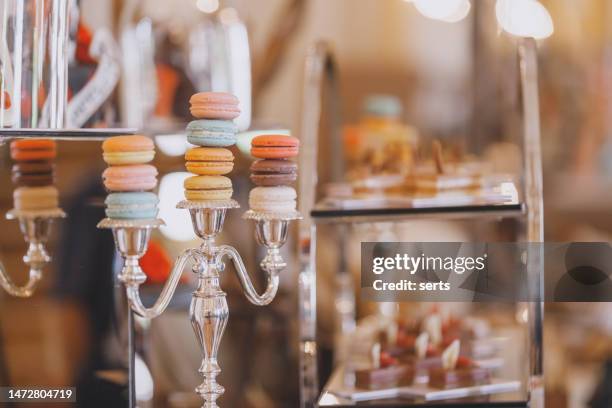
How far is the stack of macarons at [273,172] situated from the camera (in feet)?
2.66

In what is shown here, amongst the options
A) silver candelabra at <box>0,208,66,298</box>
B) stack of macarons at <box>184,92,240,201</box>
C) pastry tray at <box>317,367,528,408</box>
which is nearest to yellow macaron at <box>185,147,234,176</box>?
stack of macarons at <box>184,92,240,201</box>

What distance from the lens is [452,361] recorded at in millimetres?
1148

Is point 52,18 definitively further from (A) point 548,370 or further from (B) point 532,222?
(A) point 548,370

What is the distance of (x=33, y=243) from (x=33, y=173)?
0.29ft

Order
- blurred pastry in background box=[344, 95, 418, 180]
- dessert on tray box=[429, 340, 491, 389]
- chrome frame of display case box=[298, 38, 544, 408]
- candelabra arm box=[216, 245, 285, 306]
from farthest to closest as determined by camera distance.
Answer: blurred pastry in background box=[344, 95, 418, 180], dessert on tray box=[429, 340, 491, 389], chrome frame of display case box=[298, 38, 544, 408], candelabra arm box=[216, 245, 285, 306]

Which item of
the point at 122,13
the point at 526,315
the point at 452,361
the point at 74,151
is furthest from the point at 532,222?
the point at 122,13

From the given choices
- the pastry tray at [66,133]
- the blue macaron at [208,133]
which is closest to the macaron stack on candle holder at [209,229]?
the blue macaron at [208,133]

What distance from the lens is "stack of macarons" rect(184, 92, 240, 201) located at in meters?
0.77

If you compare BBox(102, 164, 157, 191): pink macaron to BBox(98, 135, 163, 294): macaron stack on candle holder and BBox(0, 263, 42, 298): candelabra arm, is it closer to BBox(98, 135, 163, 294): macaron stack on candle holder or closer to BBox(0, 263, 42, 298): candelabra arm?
BBox(98, 135, 163, 294): macaron stack on candle holder

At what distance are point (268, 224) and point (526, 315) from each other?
370 mm

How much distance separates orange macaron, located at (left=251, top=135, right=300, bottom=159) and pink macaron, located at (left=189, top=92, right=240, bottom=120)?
5cm

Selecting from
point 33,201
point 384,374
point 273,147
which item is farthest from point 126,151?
point 384,374

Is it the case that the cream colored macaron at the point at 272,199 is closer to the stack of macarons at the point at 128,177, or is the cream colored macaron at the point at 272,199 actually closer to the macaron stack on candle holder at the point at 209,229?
the macaron stack on candle holder at the point at 209,229

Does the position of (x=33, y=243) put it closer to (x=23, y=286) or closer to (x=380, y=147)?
(x=23, y=286)
